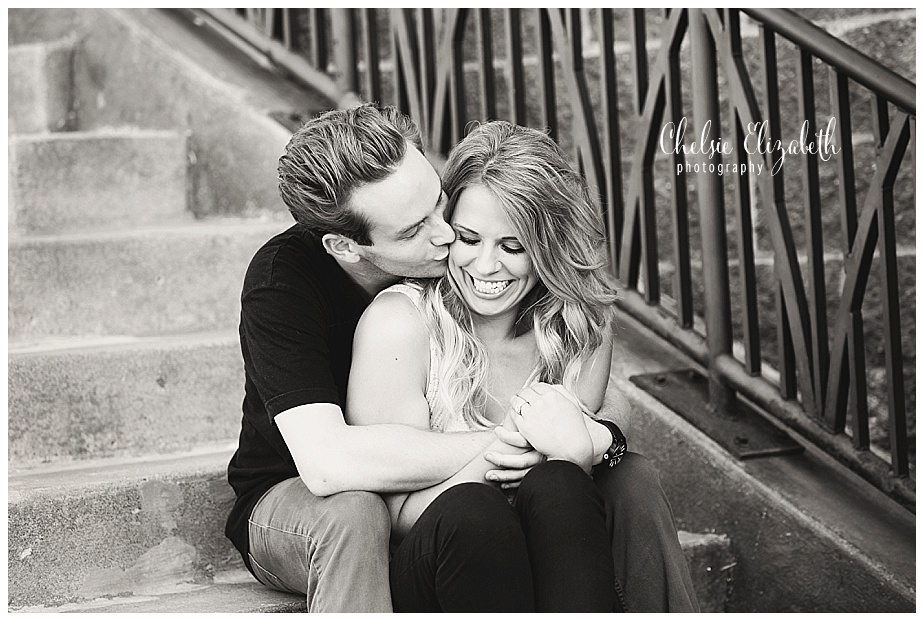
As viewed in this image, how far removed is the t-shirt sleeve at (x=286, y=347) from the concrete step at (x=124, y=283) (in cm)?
77

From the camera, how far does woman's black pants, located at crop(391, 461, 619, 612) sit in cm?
151

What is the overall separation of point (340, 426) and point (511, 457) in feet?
0.93

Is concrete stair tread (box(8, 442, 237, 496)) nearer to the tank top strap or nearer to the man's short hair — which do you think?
the tank top strap

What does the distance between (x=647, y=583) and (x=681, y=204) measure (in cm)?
97

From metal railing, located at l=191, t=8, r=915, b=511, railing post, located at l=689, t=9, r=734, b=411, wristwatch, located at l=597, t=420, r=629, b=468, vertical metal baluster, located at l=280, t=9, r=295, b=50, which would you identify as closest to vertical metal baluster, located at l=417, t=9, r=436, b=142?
→ metal railing, located at l=191, t=8, r=915, b=511

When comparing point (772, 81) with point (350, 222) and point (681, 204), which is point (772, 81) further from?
point (350, 222)

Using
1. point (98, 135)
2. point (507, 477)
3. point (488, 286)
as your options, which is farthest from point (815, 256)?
point (98, 135)

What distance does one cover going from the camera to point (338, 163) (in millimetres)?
1647

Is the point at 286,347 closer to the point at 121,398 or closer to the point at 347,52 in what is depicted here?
the point at 121,398

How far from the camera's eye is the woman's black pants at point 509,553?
4.94 ft

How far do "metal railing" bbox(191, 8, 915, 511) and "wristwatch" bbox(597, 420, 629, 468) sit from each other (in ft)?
1.87

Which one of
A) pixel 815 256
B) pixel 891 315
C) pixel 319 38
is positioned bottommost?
pixel 891 315

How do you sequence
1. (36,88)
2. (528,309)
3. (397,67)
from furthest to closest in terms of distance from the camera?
(36,88) → (397,67) → (528,309)

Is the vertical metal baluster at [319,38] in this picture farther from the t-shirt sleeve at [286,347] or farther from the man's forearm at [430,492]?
the man's forearm at [430,492]
